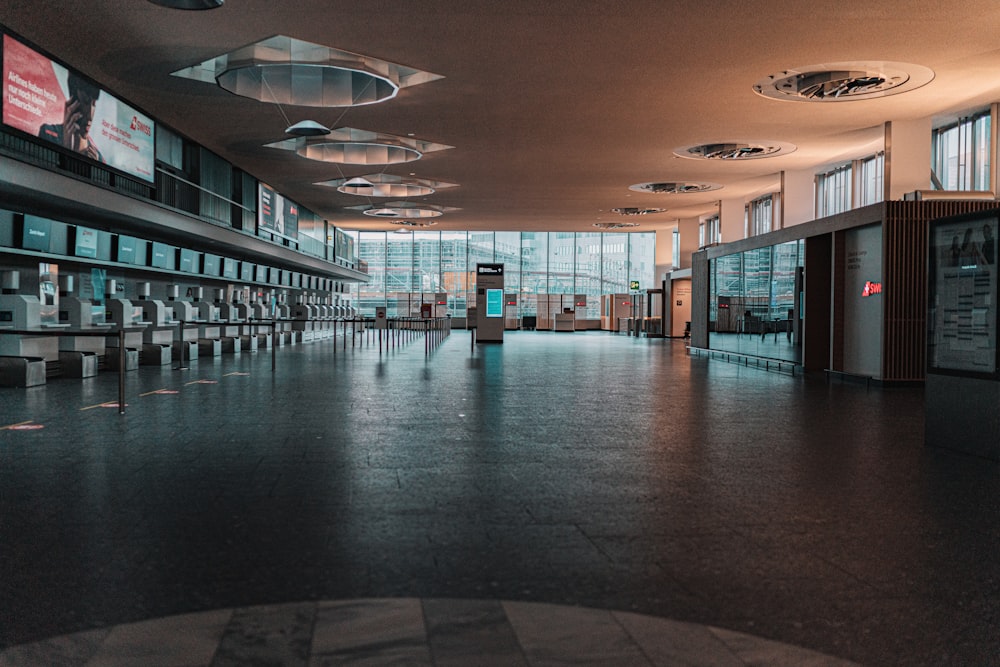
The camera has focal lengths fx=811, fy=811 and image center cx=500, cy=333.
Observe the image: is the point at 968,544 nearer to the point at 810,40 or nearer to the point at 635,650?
the point at 635,650

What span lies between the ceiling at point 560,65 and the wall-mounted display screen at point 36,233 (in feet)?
8.07

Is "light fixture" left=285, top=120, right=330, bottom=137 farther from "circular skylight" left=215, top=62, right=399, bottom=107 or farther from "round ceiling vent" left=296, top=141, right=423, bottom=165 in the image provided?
"round ceiling vent" left=296, top=141, right=423, bottom=165

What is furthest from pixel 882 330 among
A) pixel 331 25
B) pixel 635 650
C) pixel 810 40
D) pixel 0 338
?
pixel 0 338

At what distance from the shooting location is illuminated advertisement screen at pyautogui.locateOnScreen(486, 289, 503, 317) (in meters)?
29.8

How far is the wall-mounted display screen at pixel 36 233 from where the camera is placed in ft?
39.1

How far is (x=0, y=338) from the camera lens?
12.0 metres

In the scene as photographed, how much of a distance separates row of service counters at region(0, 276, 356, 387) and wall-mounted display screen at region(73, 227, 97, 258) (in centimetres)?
79

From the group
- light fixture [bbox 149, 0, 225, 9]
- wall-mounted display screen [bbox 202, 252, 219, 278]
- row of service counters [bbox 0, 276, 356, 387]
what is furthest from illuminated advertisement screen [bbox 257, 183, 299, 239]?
light fixture [bbox 149, 0, 225, 9]

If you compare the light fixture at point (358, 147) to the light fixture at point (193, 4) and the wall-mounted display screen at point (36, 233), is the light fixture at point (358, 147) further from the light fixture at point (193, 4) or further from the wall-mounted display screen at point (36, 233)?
the light fixture at point (193, 4)

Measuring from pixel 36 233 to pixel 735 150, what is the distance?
14.7m

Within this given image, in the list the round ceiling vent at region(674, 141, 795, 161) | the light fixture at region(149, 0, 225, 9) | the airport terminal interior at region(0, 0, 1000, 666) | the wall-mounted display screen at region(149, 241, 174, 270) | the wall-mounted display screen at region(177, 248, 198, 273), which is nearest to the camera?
the airport terminal interior at region(0, 0, 1000, 666)

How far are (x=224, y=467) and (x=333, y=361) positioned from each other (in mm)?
12755

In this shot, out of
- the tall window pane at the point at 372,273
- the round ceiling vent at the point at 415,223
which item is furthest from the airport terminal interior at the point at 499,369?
the tall window pane at the point at 372,273

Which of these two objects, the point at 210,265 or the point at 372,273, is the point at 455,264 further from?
the point at 210,265
